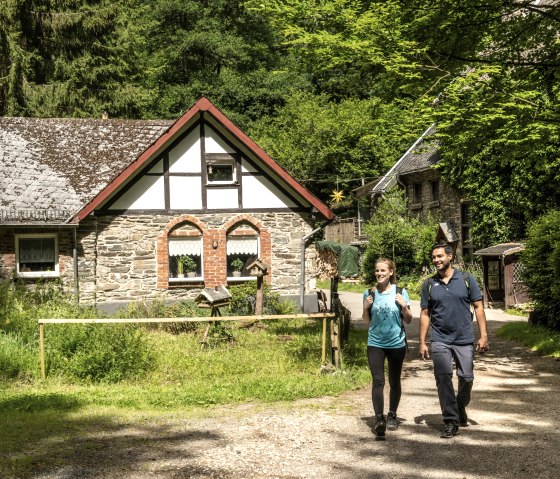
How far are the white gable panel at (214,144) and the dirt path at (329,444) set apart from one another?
12.4m

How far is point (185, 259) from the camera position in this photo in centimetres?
2169

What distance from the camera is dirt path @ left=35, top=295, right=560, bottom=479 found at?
21.9 ft

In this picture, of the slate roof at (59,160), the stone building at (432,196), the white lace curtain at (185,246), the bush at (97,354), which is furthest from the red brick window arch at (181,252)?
the stone building at (432,196)

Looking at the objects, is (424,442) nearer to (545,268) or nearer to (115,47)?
(545,268)

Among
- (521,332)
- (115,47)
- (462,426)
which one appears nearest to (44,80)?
(115,47)

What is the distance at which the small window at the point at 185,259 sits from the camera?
21500 millimetres

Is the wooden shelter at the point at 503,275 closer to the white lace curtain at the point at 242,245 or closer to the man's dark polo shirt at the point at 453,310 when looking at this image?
the white lace curtain at the point at 242,245

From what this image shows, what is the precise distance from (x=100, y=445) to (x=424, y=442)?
326cm

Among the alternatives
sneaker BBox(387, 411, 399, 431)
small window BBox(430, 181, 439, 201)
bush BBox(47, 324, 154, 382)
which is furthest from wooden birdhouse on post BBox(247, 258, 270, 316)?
small window BBox(430, 181, 439, 201)

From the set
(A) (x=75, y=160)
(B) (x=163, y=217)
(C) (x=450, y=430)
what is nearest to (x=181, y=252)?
(B) (x=163, y=217)

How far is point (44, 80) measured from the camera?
113 ft

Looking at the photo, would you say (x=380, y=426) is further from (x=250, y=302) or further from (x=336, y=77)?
(x=336, y=77)

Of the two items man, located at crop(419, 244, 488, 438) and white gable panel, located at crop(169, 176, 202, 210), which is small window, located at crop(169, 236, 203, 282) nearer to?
white gable panel, located at crop(169, 176, 202, 210)

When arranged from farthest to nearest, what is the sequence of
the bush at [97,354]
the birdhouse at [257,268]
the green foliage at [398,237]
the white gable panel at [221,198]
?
the green foliage at [398,237] < the white gable panel at [221,198] < the birdhouse at [257,268] < the bush at [97,354]
